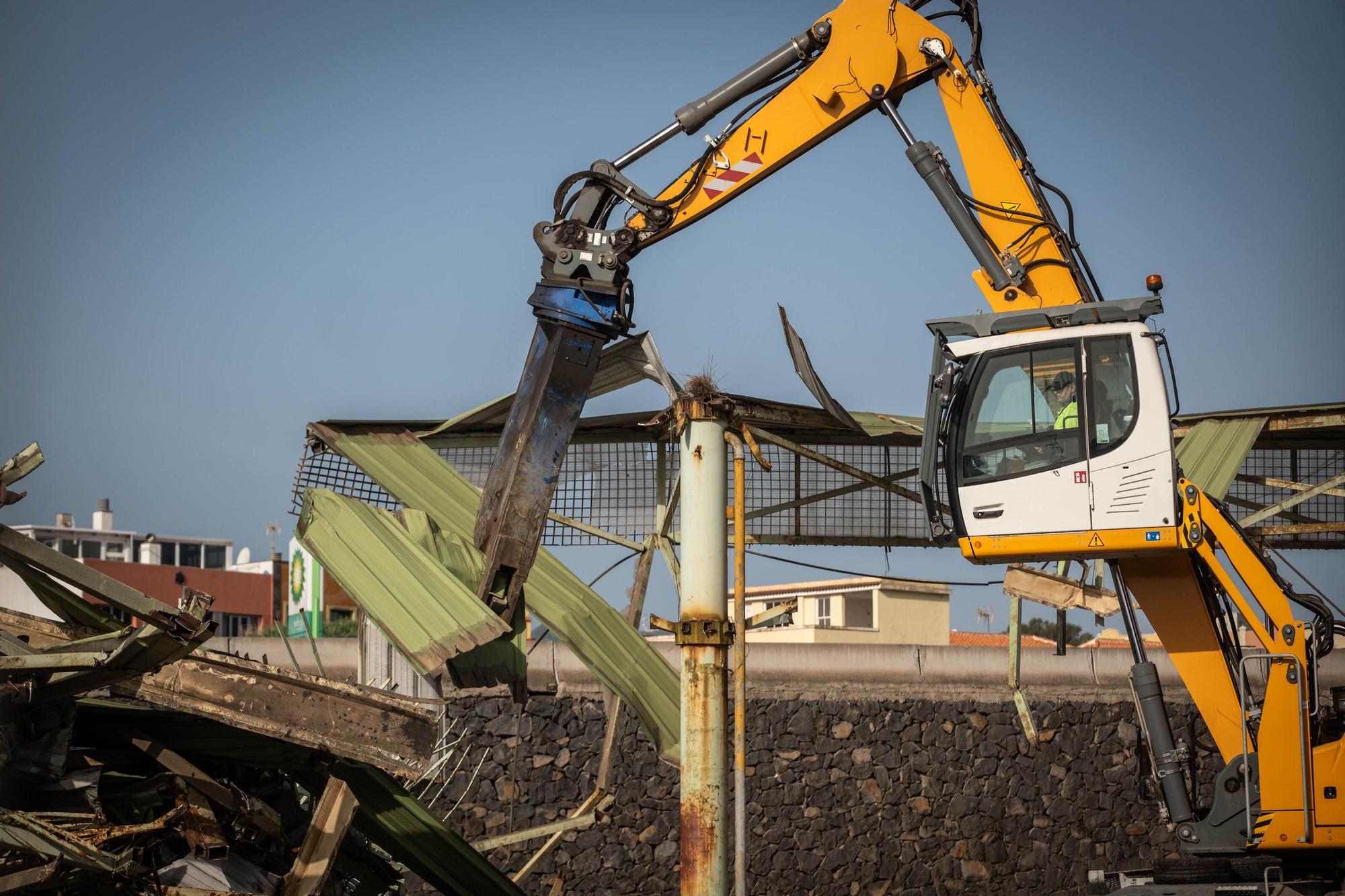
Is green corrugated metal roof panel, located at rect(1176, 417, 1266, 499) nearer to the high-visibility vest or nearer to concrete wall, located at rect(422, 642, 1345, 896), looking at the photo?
concrete wall, located at rect(422, 642, 1345, 896)

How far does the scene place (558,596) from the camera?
8.74m

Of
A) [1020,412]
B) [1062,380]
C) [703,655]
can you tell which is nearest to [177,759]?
[703,655]

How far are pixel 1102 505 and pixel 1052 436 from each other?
47cm

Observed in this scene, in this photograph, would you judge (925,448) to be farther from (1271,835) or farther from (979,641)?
(979,641)

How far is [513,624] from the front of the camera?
26.2 feet

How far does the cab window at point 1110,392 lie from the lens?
7609mm

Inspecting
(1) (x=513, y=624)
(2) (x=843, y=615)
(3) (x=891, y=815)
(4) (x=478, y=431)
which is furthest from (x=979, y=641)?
(1) (x=513, y=624)

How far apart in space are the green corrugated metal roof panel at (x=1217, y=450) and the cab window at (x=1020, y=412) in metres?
3.74

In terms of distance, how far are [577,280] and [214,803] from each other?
3457mm

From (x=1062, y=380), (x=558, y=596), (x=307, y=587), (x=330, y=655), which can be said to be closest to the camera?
(x=1062, y=380)

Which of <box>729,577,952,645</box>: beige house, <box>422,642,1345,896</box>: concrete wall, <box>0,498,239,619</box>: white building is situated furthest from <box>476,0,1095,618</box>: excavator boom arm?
<box>0,498,239,619</box>: white building

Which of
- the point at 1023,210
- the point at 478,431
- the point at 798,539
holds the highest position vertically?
the point at 1023,210

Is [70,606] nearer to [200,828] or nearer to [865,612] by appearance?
[200,828]

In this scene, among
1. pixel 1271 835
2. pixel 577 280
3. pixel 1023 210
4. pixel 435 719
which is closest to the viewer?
pixel 435 719
